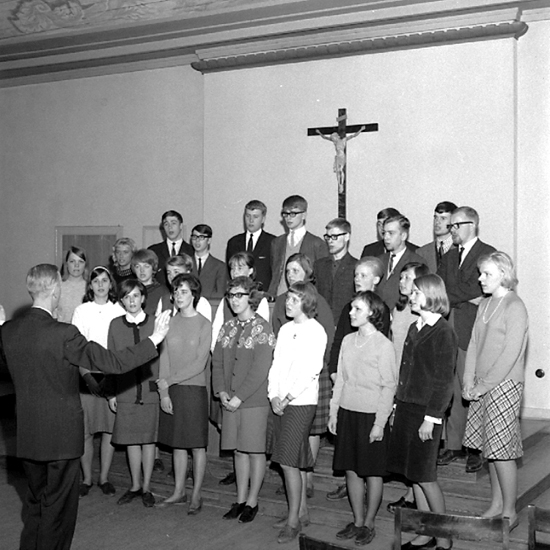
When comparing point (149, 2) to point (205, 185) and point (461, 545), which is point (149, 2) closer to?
point (205, 185)

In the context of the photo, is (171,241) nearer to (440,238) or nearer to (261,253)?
(261,253)

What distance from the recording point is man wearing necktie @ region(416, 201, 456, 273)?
22.2 ft

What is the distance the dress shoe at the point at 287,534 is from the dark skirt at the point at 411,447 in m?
0.83

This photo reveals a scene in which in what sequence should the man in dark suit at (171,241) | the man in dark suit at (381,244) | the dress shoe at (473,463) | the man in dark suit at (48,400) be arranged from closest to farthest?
1. the man in dark suit at (48,400)
2. the dress shoe at (473,463)
3. the man in dark suit at (381,244)
4. the man in dark suit at (171,241)

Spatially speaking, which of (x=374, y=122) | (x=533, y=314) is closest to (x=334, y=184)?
(x=374, y=122)

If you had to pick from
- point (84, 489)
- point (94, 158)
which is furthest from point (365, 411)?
point (94, 158)

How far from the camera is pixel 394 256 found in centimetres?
644

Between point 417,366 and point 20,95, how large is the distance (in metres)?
8.80

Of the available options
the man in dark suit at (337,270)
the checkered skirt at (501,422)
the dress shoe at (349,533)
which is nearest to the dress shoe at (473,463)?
the checkered skirt at (501,422)

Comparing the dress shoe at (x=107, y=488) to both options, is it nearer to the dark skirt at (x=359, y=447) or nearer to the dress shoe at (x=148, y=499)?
the dress shoe at (x=148, y=499)

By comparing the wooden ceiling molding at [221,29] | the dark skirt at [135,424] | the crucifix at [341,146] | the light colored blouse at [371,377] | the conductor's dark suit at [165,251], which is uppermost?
the wooden ceiling molding at [221,29]

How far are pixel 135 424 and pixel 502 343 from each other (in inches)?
110

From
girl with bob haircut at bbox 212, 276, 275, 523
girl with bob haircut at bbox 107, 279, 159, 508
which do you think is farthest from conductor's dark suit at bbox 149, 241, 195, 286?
girl with bob haircut at bbox 212, 276, 275, 523

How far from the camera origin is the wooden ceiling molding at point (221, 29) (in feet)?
28.0
